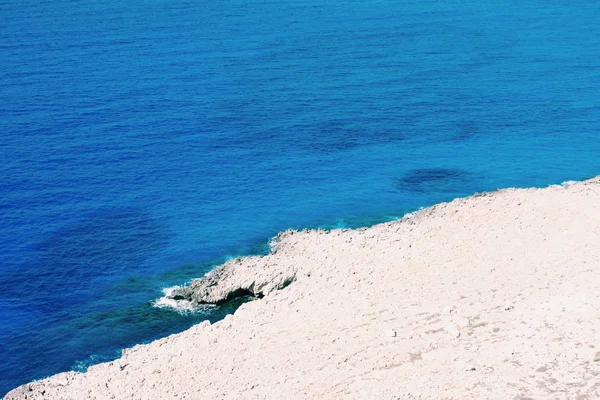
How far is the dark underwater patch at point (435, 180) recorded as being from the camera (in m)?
78.4

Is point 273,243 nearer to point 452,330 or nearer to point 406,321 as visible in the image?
point 406,321

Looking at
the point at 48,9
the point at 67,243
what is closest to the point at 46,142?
the point at 67,243

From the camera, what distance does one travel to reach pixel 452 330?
46.0 metres

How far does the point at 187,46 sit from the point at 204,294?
6164cm

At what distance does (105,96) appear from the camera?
96.5 metres

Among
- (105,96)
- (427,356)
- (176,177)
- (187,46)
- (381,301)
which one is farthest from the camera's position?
(187,46)

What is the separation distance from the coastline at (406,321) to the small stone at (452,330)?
0.55ft

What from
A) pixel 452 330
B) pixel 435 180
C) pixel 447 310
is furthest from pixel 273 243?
pixel 452 330

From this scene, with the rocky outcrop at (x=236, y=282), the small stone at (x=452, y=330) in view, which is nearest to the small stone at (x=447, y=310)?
the small stone at (x=452, y=330)

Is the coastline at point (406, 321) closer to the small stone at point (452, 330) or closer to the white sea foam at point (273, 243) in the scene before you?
the small stone at point (452, 330)

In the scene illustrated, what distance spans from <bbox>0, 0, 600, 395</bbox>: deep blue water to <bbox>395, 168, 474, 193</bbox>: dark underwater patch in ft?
0.74

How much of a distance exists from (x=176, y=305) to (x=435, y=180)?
31513 millimetres

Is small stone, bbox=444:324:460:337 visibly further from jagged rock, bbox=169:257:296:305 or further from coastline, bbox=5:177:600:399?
jagged rock, bbox=169:257:296:305

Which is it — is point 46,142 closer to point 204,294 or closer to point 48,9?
point 204,294
